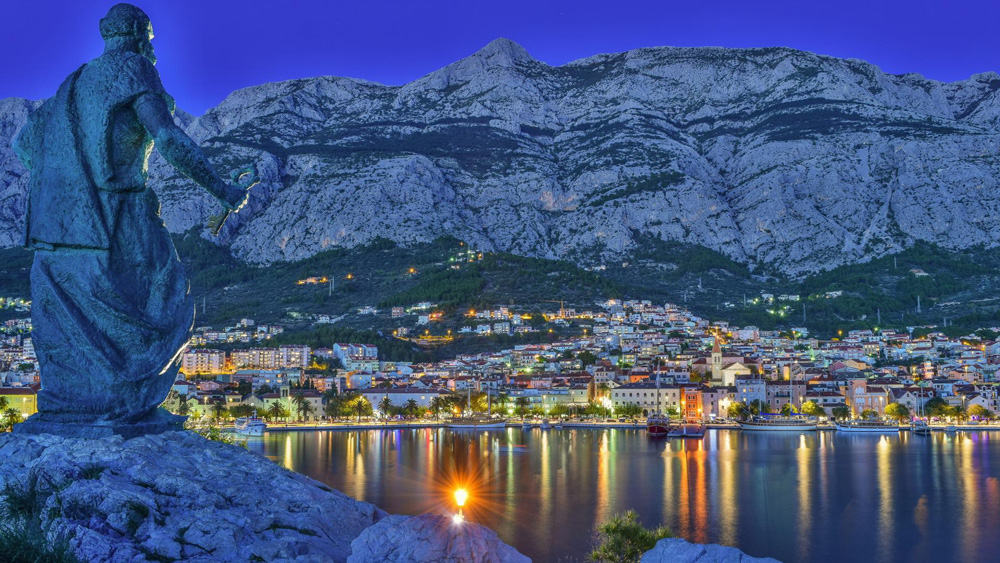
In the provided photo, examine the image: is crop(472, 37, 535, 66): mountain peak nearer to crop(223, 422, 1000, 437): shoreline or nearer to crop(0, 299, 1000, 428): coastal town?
crop(0, 299, 1000, 428): coastal town

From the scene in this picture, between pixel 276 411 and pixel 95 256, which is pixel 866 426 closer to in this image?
pixel 276 411

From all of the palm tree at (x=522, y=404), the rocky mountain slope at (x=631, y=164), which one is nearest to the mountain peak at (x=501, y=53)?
the rocky mountain slope at (x=631, y=164)

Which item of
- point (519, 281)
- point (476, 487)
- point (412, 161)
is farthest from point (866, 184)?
point (476, 487)

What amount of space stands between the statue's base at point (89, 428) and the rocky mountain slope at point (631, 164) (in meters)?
124

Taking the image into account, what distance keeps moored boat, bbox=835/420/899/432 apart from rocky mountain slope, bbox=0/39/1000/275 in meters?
47.7

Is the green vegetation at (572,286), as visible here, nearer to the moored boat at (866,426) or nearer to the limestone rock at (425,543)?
the moored boat at (866,426)

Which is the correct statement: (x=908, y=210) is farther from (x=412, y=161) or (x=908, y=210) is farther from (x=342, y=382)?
(x=342, y=382)

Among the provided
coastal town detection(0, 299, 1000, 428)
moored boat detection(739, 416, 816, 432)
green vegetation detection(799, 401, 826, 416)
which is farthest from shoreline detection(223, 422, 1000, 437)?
coastal town detection(0, 299, 1000, 428)

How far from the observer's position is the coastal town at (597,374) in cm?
8712

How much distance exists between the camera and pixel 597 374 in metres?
98.6

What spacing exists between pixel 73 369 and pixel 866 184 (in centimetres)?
13511

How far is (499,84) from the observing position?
574 feet

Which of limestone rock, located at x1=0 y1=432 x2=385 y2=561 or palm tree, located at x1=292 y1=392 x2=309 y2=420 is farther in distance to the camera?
palm tree, located at x1=292 y1=392 x2=309 y2=420

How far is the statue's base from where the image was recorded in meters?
6.64
